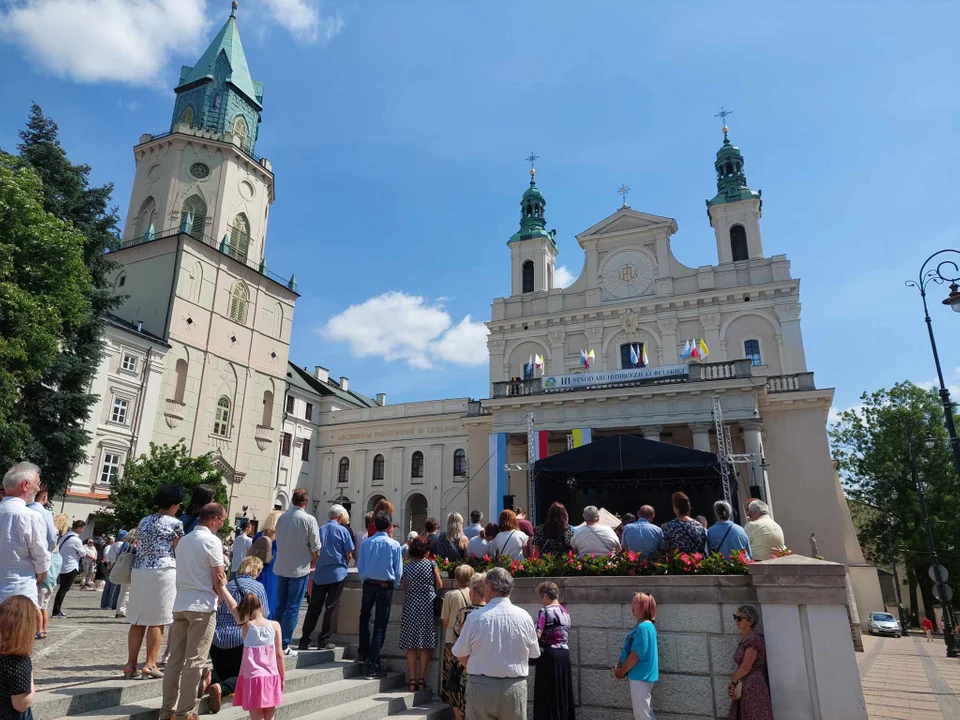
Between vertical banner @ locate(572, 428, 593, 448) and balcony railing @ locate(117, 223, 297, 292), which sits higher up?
balcony railing @ locate(117, 223, 297, 292)

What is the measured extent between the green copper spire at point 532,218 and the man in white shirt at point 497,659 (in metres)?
34.0

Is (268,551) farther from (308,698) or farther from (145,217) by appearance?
(145,217)

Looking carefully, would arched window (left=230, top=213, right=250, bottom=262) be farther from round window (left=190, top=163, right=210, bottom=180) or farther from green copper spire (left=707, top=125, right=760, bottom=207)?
green copper spire (left=707, top=125, right=760, bottom=207)

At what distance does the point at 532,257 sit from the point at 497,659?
3380 centimetres

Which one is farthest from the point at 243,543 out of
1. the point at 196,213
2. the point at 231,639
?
the point at 196,213

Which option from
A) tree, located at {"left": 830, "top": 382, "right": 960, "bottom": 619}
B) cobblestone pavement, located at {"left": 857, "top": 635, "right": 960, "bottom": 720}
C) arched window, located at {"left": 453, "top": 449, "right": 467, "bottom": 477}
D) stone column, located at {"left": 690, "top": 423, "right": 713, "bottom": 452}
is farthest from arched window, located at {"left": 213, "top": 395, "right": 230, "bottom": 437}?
tree, located at {"left": 830, "top": 382, "right": 960, "bottom": 619}

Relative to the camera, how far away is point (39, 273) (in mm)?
18109

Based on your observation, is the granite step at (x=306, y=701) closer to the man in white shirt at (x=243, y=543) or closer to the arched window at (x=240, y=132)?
the man in white shirt at (x=243, y=543)

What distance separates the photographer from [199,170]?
36.5m

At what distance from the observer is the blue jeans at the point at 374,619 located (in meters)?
7.30

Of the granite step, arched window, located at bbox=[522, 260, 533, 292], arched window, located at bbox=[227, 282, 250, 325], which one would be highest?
arched window, located at bbox=[522, 260, 533, 292]

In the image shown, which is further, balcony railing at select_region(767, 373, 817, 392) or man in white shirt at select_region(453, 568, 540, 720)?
balcony railing at select_region(767, 373, 817, 392)

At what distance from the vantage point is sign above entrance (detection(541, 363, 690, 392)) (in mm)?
26078

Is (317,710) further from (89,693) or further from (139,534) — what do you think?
(139,534)
